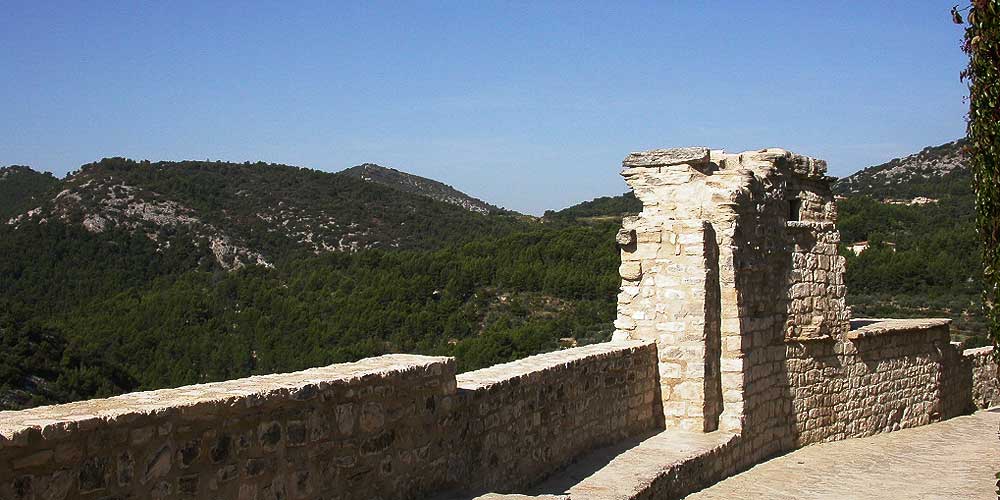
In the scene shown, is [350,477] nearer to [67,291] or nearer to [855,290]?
[855,290]

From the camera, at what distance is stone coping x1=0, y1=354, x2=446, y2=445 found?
3.86 metres

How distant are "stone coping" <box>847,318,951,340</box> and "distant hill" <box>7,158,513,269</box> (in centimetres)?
2339

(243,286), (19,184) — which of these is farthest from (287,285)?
(19,184)

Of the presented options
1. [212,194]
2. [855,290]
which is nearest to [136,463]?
[855,290]

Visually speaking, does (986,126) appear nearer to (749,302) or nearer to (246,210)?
(749,302)

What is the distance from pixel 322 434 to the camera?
17.0 ft

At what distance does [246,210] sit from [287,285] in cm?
1156

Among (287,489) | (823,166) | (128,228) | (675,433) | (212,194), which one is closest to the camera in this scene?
(287,489)

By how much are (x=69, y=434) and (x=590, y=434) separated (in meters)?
5.08

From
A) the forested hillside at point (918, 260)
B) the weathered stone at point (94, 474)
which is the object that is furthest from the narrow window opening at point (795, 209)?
the forested hillside at point (918, 260)

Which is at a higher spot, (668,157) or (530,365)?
(668,157)

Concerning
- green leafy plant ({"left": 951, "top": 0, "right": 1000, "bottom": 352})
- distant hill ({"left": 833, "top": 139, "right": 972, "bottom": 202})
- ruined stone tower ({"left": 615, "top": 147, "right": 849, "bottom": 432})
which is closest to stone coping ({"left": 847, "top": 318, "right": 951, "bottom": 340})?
ruined stone tower ({"left": 615, "top": 147, "right": 849, "bottom": 432})

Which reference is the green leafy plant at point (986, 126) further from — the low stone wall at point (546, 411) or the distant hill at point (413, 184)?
the distant hill at point (413, 184)

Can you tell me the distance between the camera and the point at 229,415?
4.62 m
